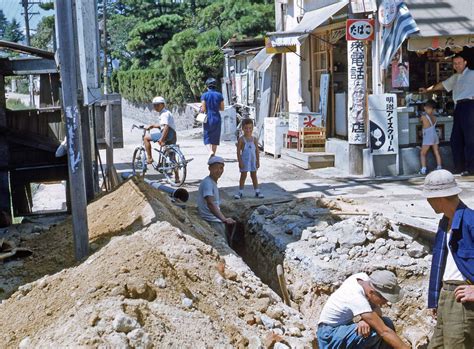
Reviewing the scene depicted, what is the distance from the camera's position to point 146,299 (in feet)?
19.1

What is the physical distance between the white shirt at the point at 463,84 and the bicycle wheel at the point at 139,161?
5.53 m

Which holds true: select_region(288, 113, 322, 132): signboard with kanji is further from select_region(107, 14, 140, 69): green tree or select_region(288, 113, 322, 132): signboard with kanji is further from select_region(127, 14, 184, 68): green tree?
select_region(107, 14, 140, 69): green tree

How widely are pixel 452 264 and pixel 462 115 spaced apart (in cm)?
839

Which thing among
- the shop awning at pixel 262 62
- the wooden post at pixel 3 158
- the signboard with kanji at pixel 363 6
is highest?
the signboard with kanji at pixel 363 6

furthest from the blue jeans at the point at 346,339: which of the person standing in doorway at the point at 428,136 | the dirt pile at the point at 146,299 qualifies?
the person standing in doorway at the point at 428,136

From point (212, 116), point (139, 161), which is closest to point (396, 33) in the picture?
point (212, 116)

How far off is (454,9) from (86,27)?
8.38m

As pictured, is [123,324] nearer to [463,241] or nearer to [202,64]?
[463,241]

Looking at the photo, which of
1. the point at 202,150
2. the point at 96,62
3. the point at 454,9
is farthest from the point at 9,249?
the point at 202,150

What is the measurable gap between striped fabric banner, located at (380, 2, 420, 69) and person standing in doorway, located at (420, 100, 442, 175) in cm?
113

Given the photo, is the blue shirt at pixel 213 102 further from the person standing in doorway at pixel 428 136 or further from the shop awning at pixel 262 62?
the shop awning at pixel 262 62

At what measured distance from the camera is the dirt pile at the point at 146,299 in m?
5.37

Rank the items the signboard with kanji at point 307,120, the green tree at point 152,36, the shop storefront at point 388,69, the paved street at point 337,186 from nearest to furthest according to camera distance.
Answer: the paved street at point 337,186 < the shop storefront at point 388,69 < the signboard with kanji at point 307,120 < the green tree at point 152,36

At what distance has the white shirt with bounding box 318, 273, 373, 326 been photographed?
6.09 meters
